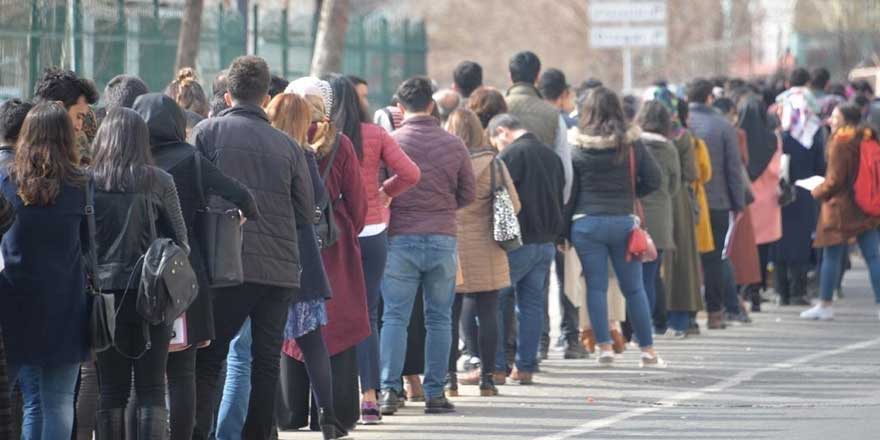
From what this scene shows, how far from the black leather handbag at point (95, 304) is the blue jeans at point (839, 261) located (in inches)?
371

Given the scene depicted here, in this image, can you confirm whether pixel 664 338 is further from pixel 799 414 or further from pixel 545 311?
pixel 799 414

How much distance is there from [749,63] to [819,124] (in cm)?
2725

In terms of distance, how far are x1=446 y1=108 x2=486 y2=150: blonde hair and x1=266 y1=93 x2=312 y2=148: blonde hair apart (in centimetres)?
229

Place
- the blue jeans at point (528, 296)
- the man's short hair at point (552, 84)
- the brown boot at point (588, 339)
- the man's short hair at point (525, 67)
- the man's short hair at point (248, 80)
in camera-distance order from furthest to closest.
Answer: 1. the brown boot at point (588, 339)
2. the man's short hair at point (552, 84)
3. the man's short hair at point (525, 67)
4. the blue jeans at point (528, 296)
5. the man's short hair at point (248, 80)

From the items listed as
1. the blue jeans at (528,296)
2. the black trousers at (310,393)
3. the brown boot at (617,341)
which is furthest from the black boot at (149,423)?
the brown boot at (617,341)

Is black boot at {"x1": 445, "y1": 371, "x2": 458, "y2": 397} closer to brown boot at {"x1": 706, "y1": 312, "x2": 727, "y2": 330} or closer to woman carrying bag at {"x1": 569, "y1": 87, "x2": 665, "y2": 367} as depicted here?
woman carrying bag at {"x1": 569, "y1": 87, "x2": 665, "y2": 367}

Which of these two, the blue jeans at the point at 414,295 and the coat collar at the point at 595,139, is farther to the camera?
the coat collar at the point at 595,139

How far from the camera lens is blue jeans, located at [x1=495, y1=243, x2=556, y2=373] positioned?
1182cm

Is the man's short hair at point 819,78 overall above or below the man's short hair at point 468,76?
above

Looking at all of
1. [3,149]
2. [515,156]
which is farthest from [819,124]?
[3,149]

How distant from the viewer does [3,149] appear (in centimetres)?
766

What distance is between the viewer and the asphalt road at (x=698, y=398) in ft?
32.1

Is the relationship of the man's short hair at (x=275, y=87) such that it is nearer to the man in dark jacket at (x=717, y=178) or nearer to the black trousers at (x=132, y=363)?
the black trousers at (x=132, y=363)

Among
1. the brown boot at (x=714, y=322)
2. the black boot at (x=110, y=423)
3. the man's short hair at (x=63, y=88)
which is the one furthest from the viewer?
the brown boot at (x=714, y=322)
